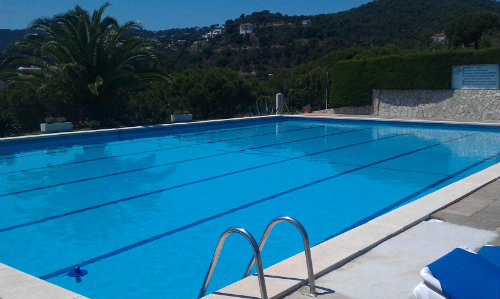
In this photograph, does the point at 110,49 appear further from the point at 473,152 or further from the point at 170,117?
the point at 473,152

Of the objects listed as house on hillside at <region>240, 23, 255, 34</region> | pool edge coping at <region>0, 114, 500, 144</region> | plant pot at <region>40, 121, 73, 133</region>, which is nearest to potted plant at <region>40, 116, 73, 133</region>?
plant pot at <region>40, 121, 73, 133</region>

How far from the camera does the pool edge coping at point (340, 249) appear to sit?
132 inches

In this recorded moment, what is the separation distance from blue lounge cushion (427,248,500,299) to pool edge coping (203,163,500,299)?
94cm

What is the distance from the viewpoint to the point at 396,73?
19234 mm

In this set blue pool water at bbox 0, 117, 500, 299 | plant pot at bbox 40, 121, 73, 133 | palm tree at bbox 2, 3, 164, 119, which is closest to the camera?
blue pool water at bbox 0, 117, 500, 299

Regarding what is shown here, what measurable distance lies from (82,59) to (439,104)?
13.0 metres

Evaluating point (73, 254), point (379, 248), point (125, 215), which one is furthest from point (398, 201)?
point (73, 254)

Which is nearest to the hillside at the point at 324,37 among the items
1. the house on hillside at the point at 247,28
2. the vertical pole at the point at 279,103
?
the house on hillside at the point at 247,28

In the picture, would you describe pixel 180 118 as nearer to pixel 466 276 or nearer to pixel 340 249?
pixel 340 249

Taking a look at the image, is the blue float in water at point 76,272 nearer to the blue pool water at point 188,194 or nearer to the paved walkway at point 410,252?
the blue pool water at point 188,194

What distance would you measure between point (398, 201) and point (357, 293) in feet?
14.6

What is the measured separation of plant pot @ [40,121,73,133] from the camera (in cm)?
1443

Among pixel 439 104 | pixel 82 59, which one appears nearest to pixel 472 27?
pixel 439 104

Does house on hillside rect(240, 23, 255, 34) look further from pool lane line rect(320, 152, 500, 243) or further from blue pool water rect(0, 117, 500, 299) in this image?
pool lane line rect(320, 152, 500, 243)
